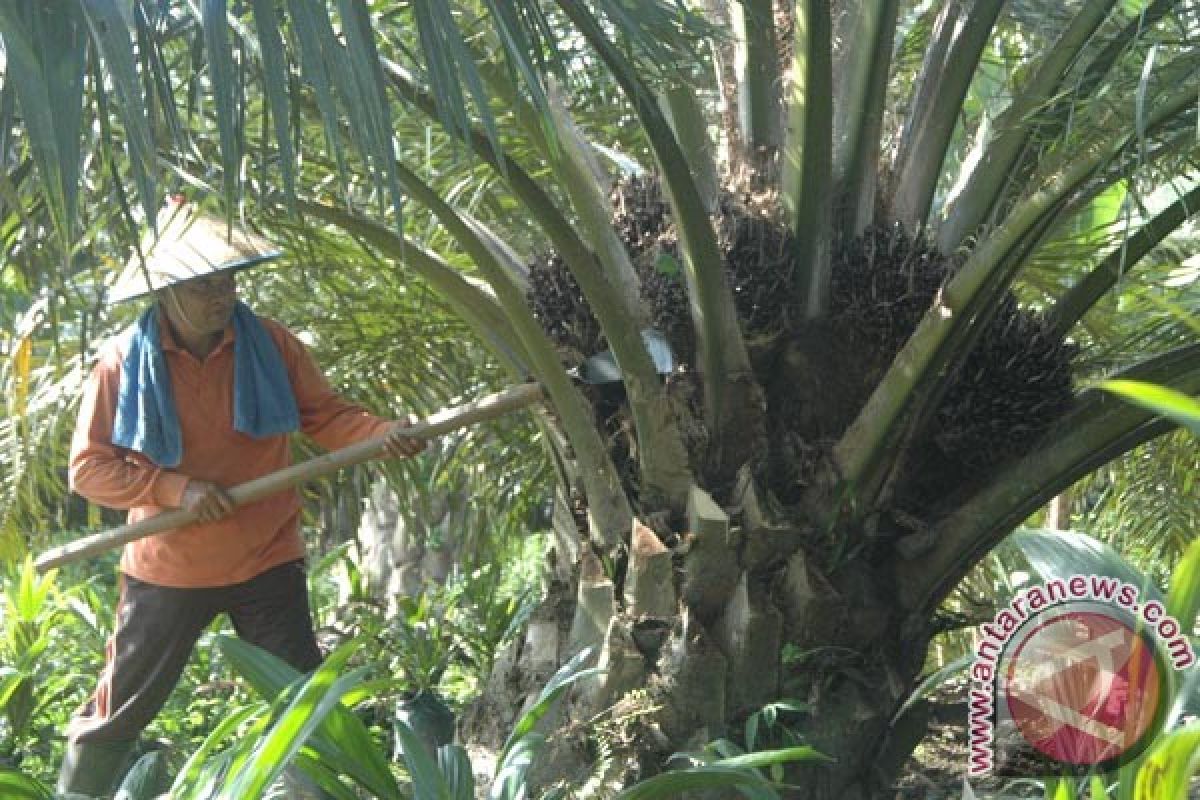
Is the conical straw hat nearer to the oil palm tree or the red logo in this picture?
the oil palm tree

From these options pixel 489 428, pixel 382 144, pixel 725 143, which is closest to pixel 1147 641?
pixel 382 144

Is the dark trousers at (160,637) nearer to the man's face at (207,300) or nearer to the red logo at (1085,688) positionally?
the man's face at (207,300)

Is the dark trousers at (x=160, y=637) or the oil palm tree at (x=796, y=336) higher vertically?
the oil palm tree at (x=796, y=336)

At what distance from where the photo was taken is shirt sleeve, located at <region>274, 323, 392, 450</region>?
4.50 meters

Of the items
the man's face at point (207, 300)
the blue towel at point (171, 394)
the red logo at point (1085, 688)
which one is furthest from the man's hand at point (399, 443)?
the red logo at point (1085, 688)

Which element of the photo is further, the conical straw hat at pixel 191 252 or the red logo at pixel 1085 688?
the conical straw hat at pixel 191 252

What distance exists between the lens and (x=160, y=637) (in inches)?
168

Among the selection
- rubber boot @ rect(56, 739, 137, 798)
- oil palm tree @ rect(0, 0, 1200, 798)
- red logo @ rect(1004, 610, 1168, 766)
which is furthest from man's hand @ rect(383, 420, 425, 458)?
red logo @ rect(1004, 610, 1168, 766)

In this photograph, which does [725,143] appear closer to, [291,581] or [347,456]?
[347,456]

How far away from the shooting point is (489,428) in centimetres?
623

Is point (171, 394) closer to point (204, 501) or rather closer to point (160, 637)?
point (204, 501)

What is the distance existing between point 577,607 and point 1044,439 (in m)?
1.30

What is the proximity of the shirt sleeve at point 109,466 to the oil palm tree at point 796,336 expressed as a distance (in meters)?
0.47

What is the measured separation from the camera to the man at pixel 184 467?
418cm
